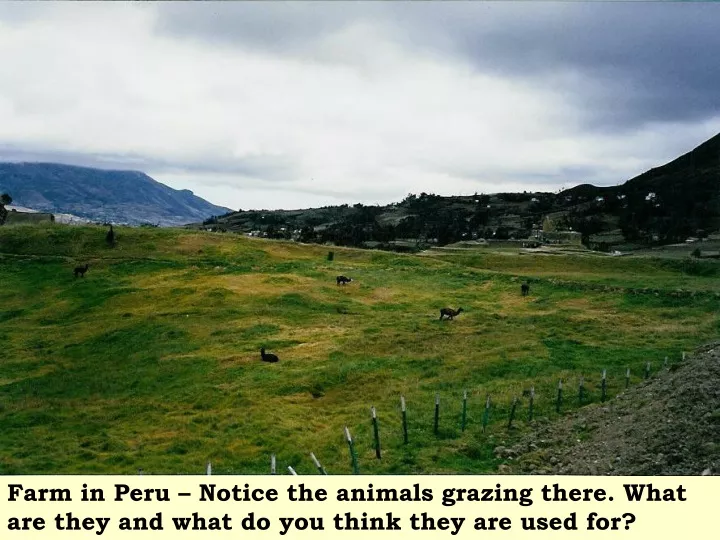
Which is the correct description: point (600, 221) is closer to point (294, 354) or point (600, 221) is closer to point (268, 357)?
point (294, 354)

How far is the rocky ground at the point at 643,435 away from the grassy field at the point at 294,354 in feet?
4.83

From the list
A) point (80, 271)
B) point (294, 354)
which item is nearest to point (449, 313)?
point (294, 354)

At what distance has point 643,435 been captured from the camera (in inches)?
647

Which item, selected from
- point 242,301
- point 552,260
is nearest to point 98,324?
point 242,301

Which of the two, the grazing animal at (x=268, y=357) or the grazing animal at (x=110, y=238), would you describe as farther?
the grazing animal at (x=110, y=238)

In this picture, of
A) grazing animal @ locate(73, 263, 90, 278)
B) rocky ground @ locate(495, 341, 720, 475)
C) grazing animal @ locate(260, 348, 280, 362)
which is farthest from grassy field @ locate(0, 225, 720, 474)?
rocky ground @ locate(495, 341, 720, 475)

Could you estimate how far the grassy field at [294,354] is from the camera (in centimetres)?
2089

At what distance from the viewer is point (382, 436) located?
20359 mm

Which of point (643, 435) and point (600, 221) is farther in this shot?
point (600, 221)

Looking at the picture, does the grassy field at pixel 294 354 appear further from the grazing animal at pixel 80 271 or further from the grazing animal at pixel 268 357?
the grazing animal at pixel 80 271

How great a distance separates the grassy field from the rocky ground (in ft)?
4.83

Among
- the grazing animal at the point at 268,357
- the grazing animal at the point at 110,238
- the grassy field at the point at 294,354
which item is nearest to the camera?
the grassy field at the point at 294,354

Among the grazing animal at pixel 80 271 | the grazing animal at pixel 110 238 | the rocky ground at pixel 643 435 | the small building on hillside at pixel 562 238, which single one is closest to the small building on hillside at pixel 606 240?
the small building on hillside at pixel 562 238

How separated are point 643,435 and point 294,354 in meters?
19.6
